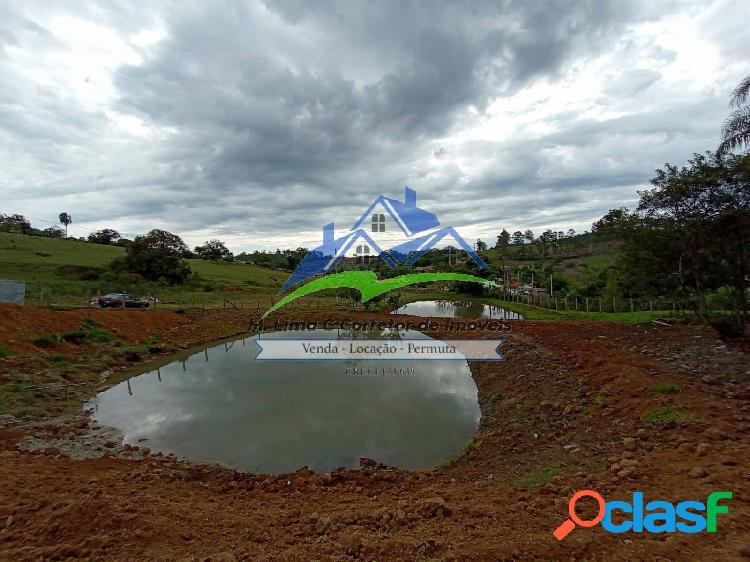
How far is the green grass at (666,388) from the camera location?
6262 millimetres

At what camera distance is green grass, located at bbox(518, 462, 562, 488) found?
4.84 m

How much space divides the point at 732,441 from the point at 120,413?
39.4 feet

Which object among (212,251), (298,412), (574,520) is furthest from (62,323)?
(212,251)

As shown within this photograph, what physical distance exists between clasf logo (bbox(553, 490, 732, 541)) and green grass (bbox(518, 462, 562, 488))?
1.15m

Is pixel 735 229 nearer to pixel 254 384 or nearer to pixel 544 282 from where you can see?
pixel 254 384

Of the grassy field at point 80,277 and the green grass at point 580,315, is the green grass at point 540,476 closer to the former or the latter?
the green grass at point 580,315

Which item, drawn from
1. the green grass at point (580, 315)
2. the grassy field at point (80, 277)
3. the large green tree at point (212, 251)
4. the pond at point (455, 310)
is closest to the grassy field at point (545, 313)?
the green grass at point (580, 315)

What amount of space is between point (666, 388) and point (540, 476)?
3.18 metres

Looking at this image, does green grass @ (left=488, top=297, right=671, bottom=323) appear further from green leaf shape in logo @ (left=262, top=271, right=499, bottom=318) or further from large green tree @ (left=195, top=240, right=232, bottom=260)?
large green tree @ (left=195, top=240, right=232, bottom=260)

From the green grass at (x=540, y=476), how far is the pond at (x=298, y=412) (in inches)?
83.4

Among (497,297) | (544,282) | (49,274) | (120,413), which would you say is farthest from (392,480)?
(49,274)

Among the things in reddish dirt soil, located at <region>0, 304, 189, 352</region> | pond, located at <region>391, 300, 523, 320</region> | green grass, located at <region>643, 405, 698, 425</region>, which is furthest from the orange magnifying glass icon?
pond, located at <region>391, 300, 523, 320</region>

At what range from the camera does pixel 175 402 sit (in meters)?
9.99

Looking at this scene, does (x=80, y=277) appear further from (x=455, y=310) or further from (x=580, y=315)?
(x=580, y=315)
